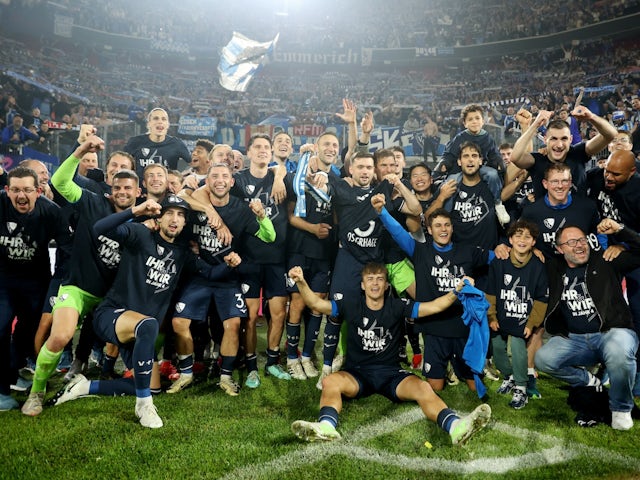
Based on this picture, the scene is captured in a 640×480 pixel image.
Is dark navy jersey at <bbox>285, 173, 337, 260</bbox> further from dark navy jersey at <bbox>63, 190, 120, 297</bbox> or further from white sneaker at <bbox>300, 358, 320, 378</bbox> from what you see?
dark navy jersey at <bbox>63, 190, 120, 297</bbox>

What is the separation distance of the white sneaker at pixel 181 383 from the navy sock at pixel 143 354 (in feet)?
2.51

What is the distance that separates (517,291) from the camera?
4.60 m

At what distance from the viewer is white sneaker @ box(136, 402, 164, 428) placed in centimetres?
385

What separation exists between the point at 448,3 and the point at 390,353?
107 feet

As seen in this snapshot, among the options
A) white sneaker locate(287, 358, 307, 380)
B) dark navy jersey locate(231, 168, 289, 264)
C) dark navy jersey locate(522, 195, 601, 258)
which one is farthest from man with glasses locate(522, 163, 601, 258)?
white sneaker locate(287, 358, 307, 380)

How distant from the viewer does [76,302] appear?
4.43 meters

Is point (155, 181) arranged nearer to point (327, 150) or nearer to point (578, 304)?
point (327, 150)

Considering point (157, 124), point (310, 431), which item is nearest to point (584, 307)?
point (310, 431)

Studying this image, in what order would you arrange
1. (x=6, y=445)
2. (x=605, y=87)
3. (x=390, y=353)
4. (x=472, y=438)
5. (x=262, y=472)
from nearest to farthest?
(x=262, y=472) < (x=6, y=445) < (x=472, y=438) < (x=390, y=353) < (x=605, y=87)

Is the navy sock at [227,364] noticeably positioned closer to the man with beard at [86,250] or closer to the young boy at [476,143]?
the man with beard at [86,250]

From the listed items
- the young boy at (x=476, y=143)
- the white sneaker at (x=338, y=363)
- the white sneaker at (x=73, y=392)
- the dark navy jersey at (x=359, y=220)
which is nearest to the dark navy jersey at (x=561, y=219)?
the young boy at (x=476, y=143)

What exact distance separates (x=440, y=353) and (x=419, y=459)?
1.45 metres

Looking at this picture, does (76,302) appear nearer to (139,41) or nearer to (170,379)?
(170,379)

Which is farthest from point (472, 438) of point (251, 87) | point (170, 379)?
point (251, 87)
